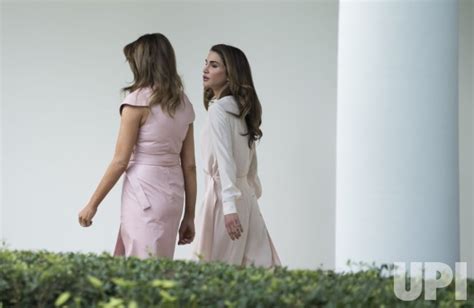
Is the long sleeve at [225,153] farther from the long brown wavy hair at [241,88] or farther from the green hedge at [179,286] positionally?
the green hedge at [179,286]

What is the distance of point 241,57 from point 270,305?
2.98 metres

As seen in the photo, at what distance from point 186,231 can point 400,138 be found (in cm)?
158

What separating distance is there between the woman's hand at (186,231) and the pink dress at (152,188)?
237mm

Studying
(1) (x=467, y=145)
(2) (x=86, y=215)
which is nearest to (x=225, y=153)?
(2) (x=86, y=215)

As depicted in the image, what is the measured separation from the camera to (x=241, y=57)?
5.86 metres

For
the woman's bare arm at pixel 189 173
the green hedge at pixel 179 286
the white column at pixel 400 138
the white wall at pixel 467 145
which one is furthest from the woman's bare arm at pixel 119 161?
the white wall at pixel 467 145

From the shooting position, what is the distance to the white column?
4914mm

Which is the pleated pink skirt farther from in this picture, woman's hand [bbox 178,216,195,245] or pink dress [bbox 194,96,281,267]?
woman's hand [bbox 178,216,195,245]

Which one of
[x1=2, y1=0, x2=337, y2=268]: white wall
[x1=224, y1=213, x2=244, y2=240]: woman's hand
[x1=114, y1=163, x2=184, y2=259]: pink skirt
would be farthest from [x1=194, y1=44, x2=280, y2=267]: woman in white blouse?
[x1=2, y1=0, x2=337, y2=268]: white wall

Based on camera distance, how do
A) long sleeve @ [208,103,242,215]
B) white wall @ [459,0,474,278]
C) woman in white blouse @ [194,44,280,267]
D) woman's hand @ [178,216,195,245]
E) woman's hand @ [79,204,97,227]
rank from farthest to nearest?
1. white wall @ [459,0,474,278]
2. woman's hand @ [178,216,195,245]
3. woman in white blouse @ [194,44,280,267]
4. long sleeve @ [208,103,242,215]
5. woman's hand @ [79,204,97,227]

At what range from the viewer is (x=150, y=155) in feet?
18.2

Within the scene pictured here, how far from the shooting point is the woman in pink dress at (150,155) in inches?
216

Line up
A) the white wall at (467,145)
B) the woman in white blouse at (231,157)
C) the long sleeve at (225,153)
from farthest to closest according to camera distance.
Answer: the white wall at (467,145)
the woman in white blouse at (231,157)
the long sleeve at (225,153)

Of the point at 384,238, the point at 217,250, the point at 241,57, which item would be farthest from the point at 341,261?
the point at 241,57
